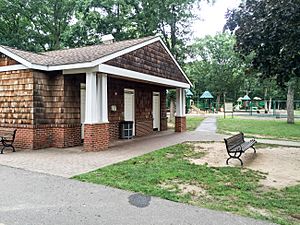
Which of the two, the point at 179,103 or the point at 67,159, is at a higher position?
the point at 179,103

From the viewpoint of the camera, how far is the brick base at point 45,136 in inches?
408

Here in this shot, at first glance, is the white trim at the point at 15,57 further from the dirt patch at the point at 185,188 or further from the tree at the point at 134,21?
the tree at the point at 134,21

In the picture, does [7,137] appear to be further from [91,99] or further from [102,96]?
[102,96]

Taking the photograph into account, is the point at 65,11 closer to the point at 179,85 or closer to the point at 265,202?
the point at 179,85

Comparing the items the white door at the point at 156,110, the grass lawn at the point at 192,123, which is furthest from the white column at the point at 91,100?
the grass lawn at the point at 192,123

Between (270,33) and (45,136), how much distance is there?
28.2ft

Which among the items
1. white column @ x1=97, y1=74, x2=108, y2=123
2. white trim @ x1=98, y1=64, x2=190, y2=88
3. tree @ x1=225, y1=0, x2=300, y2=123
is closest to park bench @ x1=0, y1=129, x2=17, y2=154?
white column @ x1=97, y1=74, x2=108, y2=123

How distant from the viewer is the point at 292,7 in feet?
24.1

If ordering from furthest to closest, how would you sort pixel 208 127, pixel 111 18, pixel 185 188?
pixel 111 18
pixel 208 127
pixel 185 188

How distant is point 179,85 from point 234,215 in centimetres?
1287

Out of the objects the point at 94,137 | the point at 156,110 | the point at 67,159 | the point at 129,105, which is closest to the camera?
the point at 67,159

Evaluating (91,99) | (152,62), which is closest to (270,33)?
(91,99)

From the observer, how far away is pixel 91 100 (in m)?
10.1

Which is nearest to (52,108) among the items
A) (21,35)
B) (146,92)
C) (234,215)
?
(146,92)
